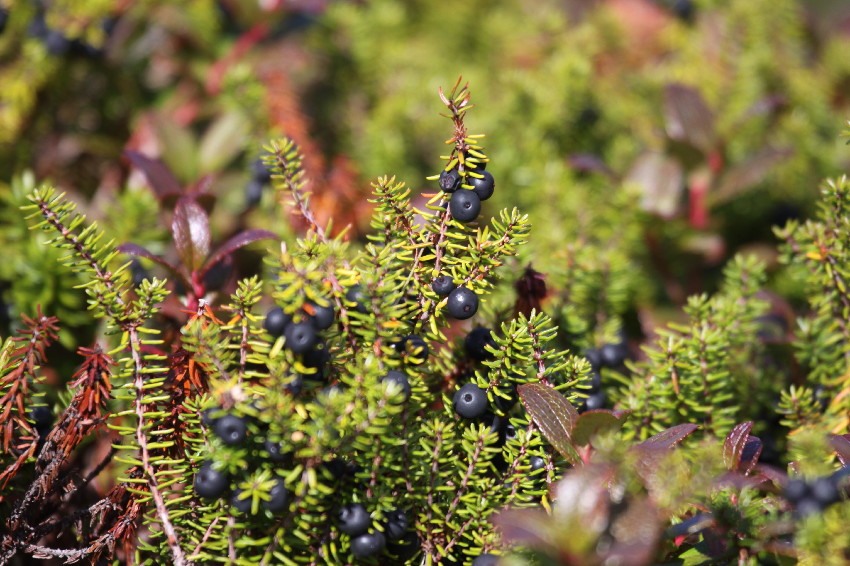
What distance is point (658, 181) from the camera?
1.88 m

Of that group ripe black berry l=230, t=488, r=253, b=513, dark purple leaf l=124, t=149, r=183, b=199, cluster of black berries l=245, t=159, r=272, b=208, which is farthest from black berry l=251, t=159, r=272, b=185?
ripe black berry l=230, t=488, r=253, b=513

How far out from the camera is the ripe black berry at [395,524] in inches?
36.1

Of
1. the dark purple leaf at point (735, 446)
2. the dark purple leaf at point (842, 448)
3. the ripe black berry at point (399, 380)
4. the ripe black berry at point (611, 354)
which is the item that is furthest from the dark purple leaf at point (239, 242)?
the dark purple leaf at point (842, 448)

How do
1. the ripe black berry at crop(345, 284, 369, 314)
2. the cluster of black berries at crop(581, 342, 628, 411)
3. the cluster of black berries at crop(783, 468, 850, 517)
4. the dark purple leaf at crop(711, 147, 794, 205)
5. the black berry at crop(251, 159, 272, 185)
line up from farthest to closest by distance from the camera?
the dark purple leaf at crop(711, 147, 794, 205) → the black berry at crop(251, 159, 272, 185) → the cluster of black berries at crop(581, 342, 628, 411) → the ripe black berry at crop(345, 284, 369, 314) → the cluster of black berries at crop(783, 468, 850, 517)

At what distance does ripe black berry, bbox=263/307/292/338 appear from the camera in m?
0.87

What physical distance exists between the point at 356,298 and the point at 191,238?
1.66 feet

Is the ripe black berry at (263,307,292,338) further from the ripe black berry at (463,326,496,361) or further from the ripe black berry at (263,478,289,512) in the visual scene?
the ripe black berry at (463,326,496,361)

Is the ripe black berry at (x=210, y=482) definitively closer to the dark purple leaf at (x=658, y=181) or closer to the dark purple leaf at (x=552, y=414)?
the dark purple leaf at (x=552, y=414)

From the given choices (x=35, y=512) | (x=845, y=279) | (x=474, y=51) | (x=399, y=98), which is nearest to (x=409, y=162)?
(x=399, y=98)

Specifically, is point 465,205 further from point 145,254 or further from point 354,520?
point 145,254

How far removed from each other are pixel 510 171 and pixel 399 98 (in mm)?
470

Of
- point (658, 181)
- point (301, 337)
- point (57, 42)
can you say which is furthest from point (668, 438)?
point (57, 42)

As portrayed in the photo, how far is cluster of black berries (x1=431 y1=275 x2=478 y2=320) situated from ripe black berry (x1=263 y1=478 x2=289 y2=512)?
319 millimetres

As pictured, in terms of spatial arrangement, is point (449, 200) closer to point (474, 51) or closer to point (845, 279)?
point (845, 279)
